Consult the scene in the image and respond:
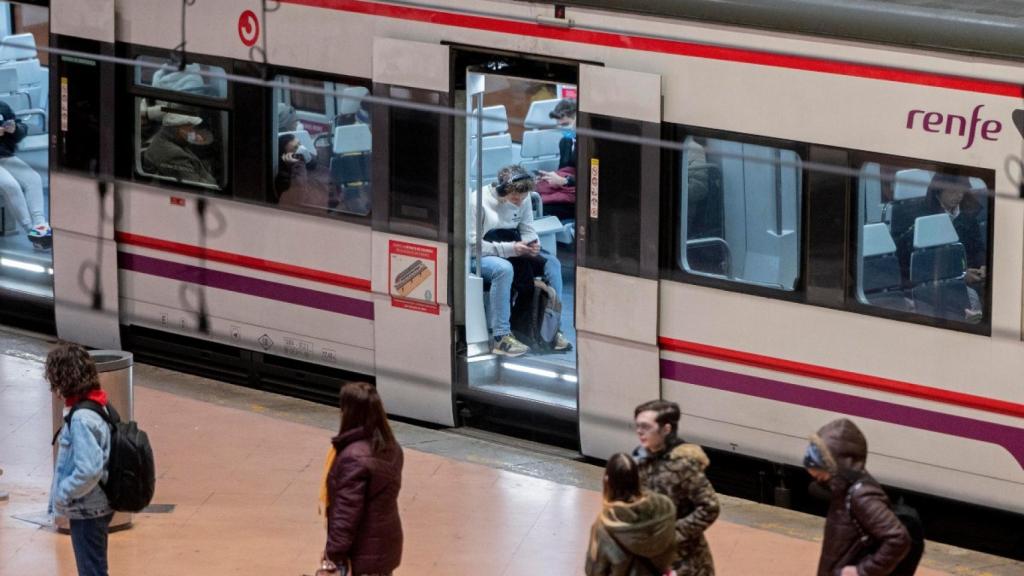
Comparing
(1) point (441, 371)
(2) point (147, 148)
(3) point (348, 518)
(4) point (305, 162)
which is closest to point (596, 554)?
(3) point (348, 518)

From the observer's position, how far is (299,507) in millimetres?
10781

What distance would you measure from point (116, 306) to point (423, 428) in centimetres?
264

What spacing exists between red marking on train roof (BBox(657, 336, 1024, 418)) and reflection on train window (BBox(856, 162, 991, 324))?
38 cm

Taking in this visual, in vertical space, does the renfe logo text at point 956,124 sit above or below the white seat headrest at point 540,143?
above

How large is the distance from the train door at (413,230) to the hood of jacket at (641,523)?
182 inches

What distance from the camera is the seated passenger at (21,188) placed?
14820mm

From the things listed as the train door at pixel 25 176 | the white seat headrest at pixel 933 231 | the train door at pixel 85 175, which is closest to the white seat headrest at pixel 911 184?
the white seat headrest at pixel 933 231

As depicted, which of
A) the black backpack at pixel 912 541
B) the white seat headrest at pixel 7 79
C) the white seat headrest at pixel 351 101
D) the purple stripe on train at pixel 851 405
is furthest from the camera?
the white seat headrest at pixel 7 79

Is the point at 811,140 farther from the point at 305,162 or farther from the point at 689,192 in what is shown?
the point at 305,162

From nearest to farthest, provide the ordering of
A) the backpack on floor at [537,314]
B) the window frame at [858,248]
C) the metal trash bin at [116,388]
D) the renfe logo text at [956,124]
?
the renfe logo text at [956,124] → the window frame at [858,248] → the metal trash bin at [116,388] → the backpack on floor at [537,314]

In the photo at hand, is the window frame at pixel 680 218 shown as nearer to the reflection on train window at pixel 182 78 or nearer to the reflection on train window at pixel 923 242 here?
the reflection on train window at pixel 923 242

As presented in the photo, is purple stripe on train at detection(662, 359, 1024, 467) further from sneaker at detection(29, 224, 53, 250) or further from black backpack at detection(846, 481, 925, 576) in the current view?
sneaker at detection(29, 224, 53, 250)

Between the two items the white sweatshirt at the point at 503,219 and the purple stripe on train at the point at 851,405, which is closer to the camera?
the purple stripe on train at the point at 851,405

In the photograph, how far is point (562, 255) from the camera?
14.7 meters
